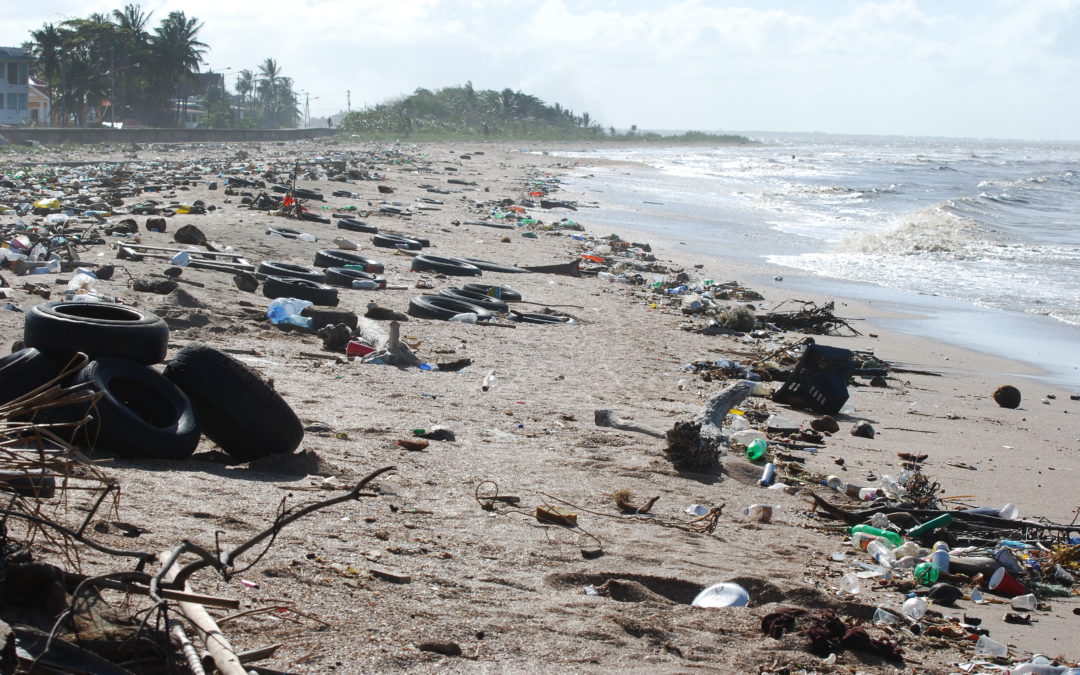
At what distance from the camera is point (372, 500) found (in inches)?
158

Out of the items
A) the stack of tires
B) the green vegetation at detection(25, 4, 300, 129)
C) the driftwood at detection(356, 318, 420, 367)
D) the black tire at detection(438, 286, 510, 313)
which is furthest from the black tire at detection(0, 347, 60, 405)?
the green vegetation at detection(25, 4, 300, 129)

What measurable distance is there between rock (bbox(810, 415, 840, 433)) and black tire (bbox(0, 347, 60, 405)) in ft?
15.3

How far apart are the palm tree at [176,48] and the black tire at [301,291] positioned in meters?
63.4

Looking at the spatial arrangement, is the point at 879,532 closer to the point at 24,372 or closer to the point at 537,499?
the point at 537,499

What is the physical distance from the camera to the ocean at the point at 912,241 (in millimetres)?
12414

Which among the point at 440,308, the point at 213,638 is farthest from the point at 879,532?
the point at 440,308

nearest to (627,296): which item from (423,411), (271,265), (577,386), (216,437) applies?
(271,265)

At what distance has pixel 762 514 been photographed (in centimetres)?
459

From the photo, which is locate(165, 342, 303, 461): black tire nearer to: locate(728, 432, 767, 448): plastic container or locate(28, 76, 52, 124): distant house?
locate(728, 432, 767, 448): plastic container

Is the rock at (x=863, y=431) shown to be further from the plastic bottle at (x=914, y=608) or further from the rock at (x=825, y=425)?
the plastic bottle at (x=914, y=608)

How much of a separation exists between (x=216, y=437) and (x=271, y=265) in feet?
18.8

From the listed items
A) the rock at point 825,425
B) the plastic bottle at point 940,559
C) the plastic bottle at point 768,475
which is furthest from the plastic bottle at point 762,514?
the rock at point 825,425

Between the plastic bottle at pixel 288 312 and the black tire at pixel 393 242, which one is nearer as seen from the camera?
the plastic bottle at pixel 288 312

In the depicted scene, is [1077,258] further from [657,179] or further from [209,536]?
[657,179]
